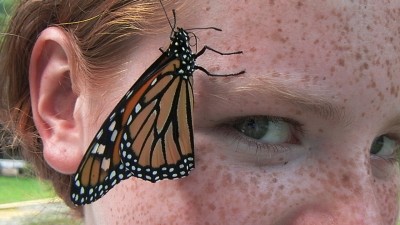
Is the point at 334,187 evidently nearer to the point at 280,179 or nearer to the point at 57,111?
the point at 280,179

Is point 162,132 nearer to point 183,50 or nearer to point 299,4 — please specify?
point 183,50

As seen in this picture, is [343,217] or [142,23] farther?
[142,23]

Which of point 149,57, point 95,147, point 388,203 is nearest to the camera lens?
point 95,147

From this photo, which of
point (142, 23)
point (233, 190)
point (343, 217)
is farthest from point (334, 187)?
point (142, 23)

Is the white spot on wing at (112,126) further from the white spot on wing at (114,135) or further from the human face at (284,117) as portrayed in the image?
the human face at (284,117)

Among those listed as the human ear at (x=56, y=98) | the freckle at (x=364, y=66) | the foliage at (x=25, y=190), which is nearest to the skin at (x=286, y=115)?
the freckle at (x=364, y=66)

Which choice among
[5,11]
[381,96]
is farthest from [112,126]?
[5,11]

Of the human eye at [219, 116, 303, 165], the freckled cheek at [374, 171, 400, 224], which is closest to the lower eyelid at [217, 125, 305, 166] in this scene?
the human eye at [219, 116, 303, 165]
